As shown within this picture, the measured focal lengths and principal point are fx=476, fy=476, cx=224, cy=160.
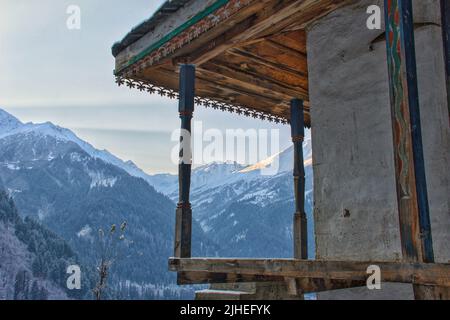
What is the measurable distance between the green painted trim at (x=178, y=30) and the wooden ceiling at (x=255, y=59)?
0.64 feet

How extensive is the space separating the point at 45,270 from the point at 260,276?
137470 mm

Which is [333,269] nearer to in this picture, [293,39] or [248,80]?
[293,39]

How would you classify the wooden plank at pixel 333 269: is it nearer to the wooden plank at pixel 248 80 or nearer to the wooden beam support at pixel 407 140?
the wooden beam support at pixel 407 140

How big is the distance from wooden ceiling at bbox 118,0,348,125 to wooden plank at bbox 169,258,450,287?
272cm

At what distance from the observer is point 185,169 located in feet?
19.9

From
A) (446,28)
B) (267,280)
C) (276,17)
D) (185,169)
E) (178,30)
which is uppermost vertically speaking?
(178,30)

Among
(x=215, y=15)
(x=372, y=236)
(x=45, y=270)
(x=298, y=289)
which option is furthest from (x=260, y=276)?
(x=45, y=270)

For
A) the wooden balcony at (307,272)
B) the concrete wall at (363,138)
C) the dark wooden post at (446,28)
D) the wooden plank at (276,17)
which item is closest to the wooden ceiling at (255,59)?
the wooden plank at (276,17)

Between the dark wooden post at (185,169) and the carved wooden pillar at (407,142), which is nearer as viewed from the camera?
the carved wooden pillar at (407,142)

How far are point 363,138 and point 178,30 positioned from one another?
275 cm

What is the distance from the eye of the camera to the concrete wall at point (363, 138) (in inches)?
Result: 170

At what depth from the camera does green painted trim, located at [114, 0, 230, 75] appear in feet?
18.1

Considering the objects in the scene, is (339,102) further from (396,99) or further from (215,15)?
(396,99)

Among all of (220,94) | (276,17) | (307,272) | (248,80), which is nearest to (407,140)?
(307,272)
